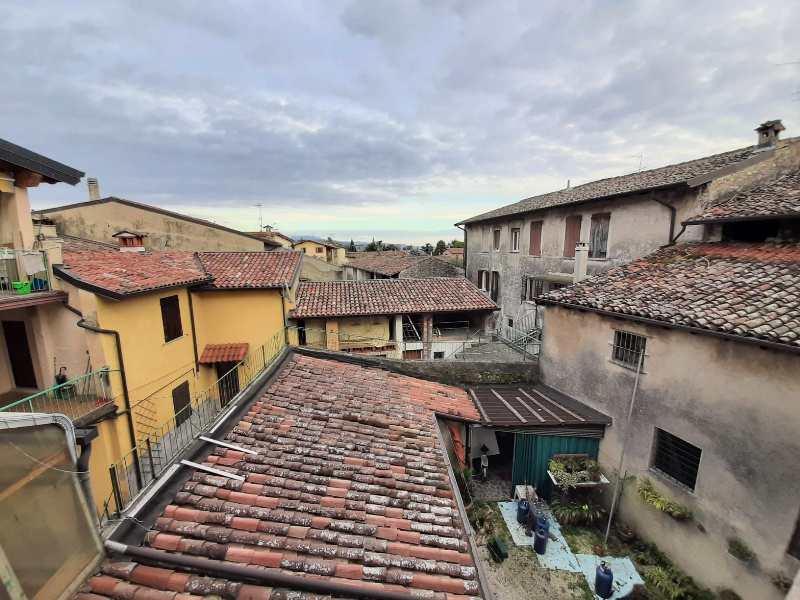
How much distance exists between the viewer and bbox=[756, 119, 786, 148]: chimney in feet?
38.4

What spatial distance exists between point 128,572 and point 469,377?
10.6 m

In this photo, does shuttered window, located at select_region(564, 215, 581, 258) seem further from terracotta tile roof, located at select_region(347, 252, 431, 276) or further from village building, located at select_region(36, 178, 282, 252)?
village building, located at select_region(36, 178, 282, 252)

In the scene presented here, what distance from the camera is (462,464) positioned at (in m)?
9.66

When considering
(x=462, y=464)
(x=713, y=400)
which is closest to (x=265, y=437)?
(x=462, y=464)

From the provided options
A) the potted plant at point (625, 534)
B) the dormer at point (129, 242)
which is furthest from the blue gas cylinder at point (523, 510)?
the dormer at point (129, 242)

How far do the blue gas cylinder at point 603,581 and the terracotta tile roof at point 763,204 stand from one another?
9046 millimetres

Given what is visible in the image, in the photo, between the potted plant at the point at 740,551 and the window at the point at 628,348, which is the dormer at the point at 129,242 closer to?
the window at the point at 628,348

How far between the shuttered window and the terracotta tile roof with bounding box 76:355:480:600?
43.2 feet

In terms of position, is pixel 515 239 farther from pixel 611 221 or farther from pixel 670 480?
pixel 670 480

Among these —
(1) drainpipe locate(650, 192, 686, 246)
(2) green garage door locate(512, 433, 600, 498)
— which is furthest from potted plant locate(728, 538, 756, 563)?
(1) drainpipe locate(650, 192, 686, 246)

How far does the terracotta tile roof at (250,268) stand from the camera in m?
14.2

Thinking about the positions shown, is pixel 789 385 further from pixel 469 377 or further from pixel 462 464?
pixel 469 377

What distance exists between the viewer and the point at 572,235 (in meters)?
16.7

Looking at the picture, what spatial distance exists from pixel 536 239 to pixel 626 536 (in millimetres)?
A: 14175
